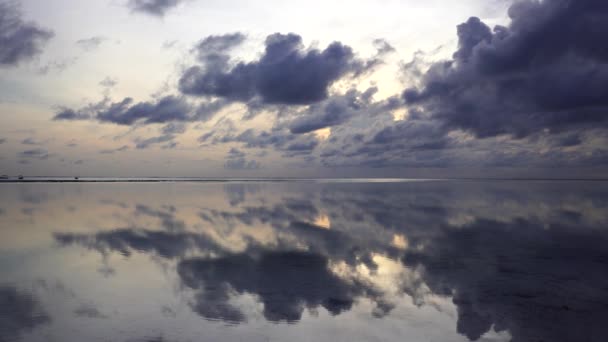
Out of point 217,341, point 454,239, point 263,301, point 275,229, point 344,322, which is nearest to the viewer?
point 217,341

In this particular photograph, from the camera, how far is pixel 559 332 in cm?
975

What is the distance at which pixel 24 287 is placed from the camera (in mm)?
13523

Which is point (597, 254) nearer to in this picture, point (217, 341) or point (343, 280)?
point (343, 280)

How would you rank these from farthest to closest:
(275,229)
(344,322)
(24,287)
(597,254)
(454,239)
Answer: (275,229)
(454,239)
(597,254)
(24,287)
(344,322)

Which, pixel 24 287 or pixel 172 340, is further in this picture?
pixel 24 287

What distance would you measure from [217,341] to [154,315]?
2584 millimetres

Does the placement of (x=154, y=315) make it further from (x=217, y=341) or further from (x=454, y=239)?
(x=454, y=239)

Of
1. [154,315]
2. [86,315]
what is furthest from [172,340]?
[86,315]

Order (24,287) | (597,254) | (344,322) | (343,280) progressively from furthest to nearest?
(597,254), (343,280), (24,287), (344,322)

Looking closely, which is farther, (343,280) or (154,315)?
(343,280)

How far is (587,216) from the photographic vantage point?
37.4 m

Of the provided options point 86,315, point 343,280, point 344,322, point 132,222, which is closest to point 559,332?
point 344,322

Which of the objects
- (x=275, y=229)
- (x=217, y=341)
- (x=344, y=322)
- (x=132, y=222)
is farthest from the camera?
(x=132, y=222)

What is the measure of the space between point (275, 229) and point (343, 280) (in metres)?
13.3
